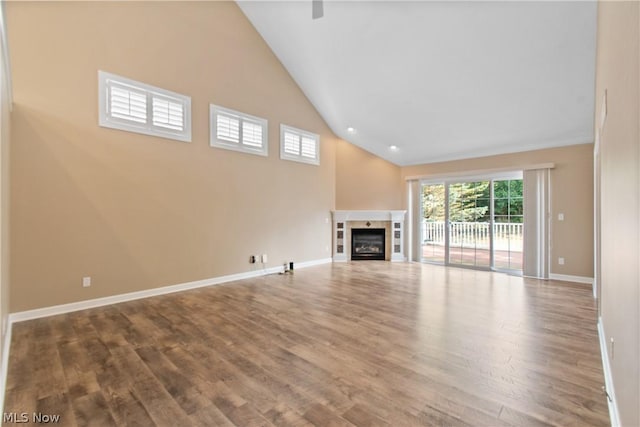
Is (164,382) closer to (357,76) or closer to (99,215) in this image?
(99,215)

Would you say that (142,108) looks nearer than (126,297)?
No

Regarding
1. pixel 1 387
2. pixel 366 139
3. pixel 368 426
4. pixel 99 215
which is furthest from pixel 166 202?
pixel 366 139

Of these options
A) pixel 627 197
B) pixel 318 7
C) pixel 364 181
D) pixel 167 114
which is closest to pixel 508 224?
pixel 364 181

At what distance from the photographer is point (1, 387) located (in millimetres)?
1931

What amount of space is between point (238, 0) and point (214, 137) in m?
2.66

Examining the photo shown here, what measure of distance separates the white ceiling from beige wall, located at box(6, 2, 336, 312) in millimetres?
1233

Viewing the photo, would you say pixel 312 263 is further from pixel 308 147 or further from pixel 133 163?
pixel 133 163

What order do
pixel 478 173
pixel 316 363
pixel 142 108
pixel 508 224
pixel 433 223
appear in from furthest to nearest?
pixel 433 223
pixel 478 173
pixel 508 224
pixel 142 108
pixel 316 363

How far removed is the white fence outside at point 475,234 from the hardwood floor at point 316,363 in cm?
208

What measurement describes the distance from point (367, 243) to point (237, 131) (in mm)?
4400

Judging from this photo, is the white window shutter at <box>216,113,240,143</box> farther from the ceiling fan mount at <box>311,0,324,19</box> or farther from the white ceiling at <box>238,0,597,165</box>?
the ceiling fan mount at <box>311,0,324,19</box>

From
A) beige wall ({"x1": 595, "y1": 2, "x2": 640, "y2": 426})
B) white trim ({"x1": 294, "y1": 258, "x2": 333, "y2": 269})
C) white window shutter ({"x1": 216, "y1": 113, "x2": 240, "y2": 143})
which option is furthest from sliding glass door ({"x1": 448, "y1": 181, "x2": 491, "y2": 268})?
beige wall ({"x1": 595, "y1": 2, "x2": 640, "y2": 426})

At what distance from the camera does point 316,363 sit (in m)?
2.44

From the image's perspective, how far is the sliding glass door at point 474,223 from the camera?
6.27 m
